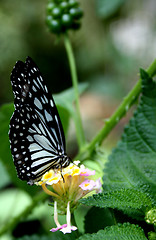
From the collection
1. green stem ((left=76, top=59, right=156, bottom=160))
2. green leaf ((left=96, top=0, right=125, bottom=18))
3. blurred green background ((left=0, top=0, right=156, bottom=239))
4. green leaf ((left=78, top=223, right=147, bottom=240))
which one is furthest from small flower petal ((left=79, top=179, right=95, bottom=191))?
blurred green background ((left=0, top=0, right=156, bottom=239))

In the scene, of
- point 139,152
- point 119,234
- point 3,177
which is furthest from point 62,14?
point 119,234

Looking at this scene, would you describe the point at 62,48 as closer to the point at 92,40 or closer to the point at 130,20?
the point at 92,40

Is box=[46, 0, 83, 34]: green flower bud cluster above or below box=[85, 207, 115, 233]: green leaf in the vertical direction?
above

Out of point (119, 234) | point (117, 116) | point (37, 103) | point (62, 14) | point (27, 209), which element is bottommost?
point (27, 209)

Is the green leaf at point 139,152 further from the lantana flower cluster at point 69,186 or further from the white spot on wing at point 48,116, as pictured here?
the white spot on wing at point 48,116

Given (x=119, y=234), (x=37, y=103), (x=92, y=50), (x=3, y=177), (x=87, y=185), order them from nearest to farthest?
(x=119, y=234)
(x=87, y=185)
(x=37, y=103)
(x=3, y=177)
(x=92, y=50)

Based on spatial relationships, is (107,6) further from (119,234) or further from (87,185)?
(119,234)

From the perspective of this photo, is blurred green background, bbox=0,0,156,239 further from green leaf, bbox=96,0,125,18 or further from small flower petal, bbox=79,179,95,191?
small flower petal, bbox=79,179,95,191

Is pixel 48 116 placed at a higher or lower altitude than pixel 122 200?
higher
